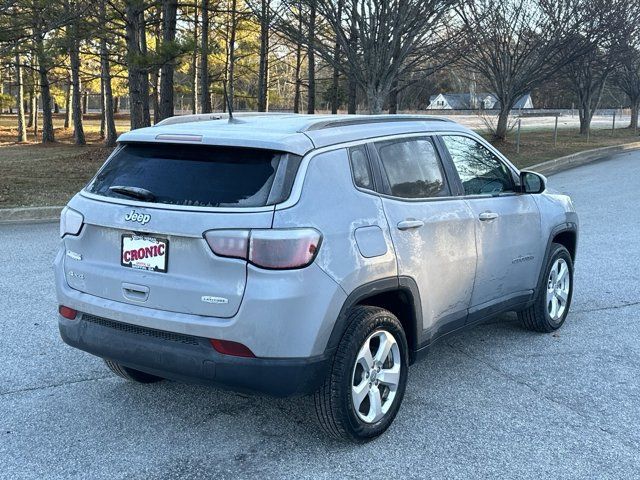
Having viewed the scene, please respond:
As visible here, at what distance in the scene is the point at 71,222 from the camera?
12.1ft

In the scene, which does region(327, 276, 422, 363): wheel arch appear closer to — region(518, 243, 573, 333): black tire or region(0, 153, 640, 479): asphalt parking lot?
region(0, 153, 640, 479): asphalt parking lot

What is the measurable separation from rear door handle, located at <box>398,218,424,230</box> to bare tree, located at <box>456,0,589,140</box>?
18.6m

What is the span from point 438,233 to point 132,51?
14567 mm

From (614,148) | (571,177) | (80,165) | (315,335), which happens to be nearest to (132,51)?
(80,165)

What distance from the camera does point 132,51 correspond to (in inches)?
657

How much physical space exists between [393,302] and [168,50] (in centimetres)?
1263

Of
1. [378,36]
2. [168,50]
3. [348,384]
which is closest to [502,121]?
[378,36]

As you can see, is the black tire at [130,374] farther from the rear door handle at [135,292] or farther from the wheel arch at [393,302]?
the wheel arch at [393,302]

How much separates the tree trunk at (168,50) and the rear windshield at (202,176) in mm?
12235

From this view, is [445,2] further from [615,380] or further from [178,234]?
[178,234]

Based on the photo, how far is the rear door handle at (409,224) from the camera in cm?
376

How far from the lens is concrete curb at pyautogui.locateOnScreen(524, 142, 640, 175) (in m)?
19.8

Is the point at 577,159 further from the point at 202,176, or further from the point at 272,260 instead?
the point at 272,260

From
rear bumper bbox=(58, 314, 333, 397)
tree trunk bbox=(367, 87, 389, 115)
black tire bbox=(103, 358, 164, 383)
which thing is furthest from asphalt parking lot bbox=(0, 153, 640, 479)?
tree trunk bbox=(367, 87, 389, 115)
